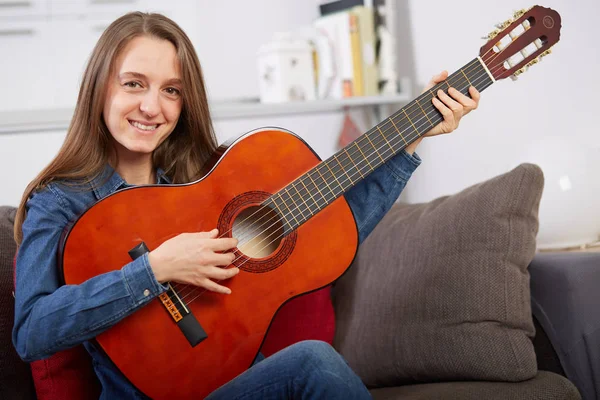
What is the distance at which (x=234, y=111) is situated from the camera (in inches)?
89.4

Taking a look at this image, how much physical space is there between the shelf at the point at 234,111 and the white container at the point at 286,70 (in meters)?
0.04

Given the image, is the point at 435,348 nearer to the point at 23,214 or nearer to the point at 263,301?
the point at 263,301

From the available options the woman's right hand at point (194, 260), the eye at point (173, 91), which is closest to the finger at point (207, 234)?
the woman's right hand at point (194, 260)

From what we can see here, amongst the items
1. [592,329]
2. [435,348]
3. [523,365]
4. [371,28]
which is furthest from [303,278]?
[371,28]

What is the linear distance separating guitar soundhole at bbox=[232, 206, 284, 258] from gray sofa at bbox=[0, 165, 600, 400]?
40 cm

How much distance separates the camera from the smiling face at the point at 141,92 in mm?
1339

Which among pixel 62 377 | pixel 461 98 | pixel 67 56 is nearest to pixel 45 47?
pixel 67 56

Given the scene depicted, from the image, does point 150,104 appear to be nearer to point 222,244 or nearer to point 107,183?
point 107,183

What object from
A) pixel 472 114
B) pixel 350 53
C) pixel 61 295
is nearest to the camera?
pixel 61 295

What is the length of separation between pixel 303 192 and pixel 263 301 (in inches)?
8.7

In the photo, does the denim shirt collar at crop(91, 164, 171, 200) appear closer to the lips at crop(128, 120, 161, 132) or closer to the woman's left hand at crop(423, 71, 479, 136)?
the lips at crop(128, 120, 161, 132)

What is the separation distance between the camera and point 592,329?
4.75 ft

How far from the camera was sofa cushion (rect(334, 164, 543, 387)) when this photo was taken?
1434mm

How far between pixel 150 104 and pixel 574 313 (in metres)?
0.97
